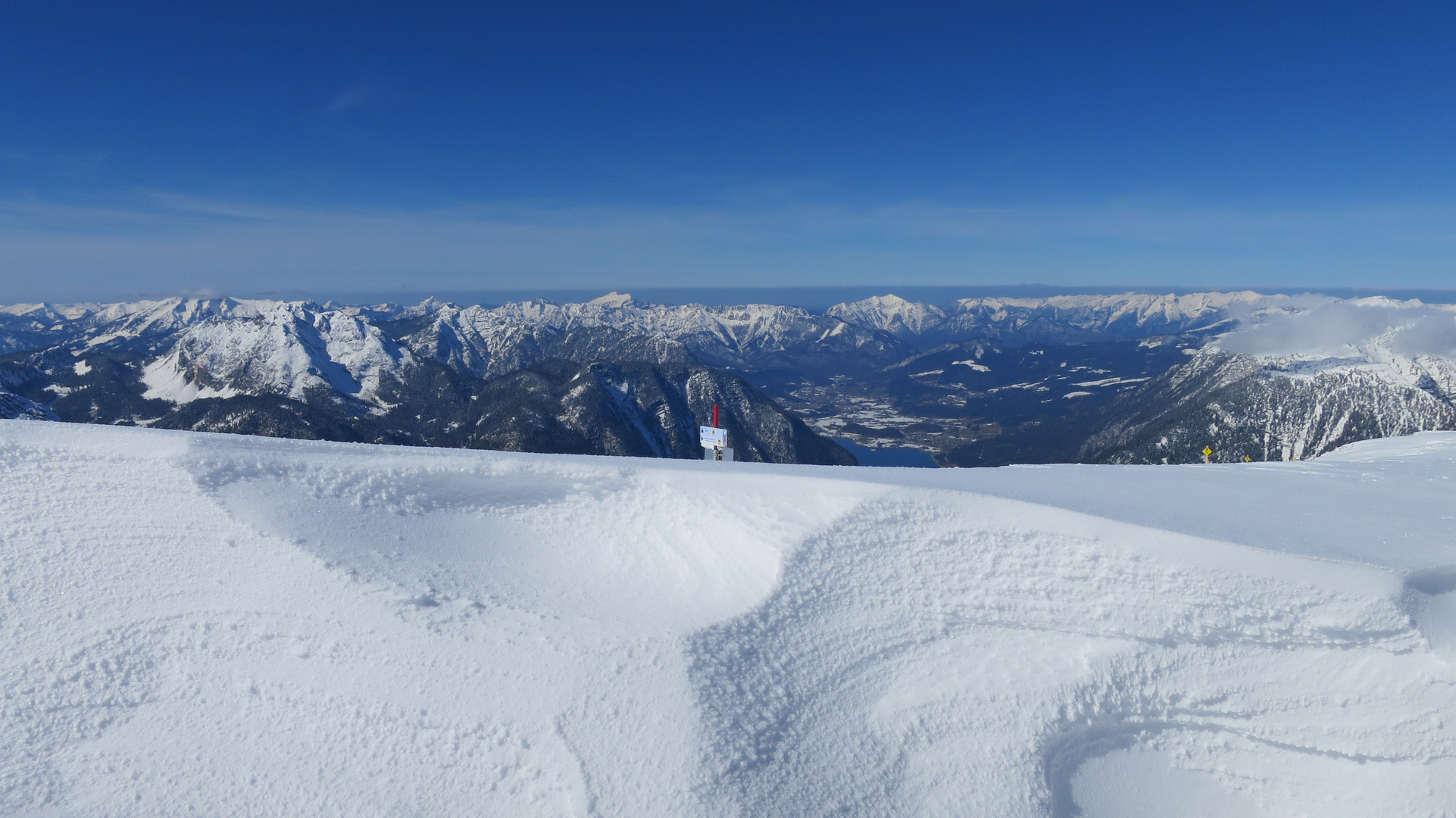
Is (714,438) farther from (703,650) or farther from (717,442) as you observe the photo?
(703,650)

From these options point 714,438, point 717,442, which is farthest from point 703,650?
point 714,438

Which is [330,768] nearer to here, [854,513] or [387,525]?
[387,525]

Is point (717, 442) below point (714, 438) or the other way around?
below

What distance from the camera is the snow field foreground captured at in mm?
9266

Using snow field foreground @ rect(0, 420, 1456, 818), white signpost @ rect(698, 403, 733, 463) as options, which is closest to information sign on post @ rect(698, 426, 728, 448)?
white signpost @ rect(698, 403, 733, 463)

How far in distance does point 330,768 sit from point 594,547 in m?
6.12

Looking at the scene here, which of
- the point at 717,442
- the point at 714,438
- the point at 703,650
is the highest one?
the point at 714,438

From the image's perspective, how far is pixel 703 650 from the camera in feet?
35.9

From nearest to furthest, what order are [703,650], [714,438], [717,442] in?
1. [703,650]
2. [717,442]
3. [714,438]

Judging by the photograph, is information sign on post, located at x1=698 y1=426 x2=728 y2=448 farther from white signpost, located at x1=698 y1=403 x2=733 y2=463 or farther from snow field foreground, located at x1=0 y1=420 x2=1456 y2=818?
snow field foreground, located at x1=0 y1=420 x2=1456 y2=818

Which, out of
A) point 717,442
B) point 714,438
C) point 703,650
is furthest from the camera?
point 714,438

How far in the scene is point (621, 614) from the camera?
12.0 metres

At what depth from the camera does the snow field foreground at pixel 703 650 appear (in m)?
9.27

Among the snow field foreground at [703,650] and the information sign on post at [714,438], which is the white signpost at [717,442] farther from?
the snow field foreground at [703,650]
